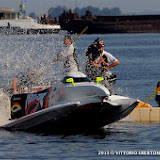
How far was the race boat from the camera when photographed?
11867 mm

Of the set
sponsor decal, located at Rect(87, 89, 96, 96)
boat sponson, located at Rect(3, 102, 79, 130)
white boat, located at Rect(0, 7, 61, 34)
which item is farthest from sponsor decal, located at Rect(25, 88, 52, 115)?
white boat, located at Rect(0, 7, 61, 34)

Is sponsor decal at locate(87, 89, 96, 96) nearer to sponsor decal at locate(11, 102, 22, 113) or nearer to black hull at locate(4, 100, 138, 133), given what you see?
black hull at locate(4, 100, 138, 133)

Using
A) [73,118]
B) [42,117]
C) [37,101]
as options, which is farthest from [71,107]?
[37,101]

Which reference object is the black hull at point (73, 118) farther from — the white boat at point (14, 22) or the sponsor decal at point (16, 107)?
the white boat at point (14, 22)

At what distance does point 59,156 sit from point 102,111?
204 cm

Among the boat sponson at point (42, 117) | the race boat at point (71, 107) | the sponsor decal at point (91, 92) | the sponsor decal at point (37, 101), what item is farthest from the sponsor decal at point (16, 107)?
the sponsor decal at point (91, 92)

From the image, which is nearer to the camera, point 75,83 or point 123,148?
point 123,148

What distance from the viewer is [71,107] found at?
1192cm

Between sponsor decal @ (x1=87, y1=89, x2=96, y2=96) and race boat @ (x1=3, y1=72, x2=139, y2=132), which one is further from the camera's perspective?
race boat @ (x1=3, y1=72, x2=139, y2=132)

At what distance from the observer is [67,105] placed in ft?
39.2

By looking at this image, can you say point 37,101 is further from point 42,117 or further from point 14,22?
point 14,22

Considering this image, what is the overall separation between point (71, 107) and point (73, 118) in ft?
1.69

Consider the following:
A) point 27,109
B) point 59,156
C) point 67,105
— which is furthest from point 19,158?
point 27,109

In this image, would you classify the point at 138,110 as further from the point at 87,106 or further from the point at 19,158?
the point at 19,158
